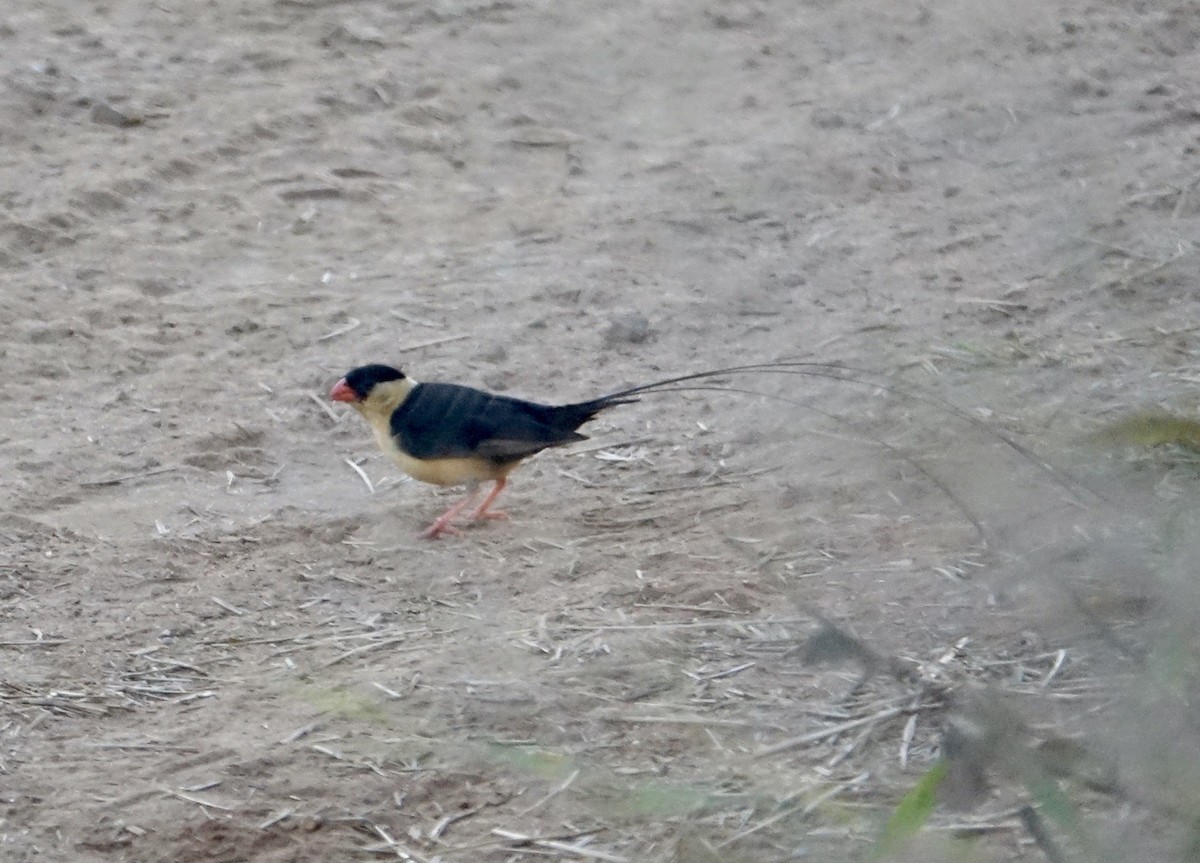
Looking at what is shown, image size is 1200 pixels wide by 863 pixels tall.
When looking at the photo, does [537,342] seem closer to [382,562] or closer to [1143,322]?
[382,562]

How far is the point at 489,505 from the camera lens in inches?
220

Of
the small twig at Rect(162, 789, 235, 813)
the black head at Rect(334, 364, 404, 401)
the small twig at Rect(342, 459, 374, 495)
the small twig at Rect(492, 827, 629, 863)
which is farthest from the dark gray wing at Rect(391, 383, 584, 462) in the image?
the small twig at Rect(492, 827, 629, 863)

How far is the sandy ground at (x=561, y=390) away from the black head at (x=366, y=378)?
0.40 metres

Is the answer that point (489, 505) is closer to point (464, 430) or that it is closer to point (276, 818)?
point (464, 430)

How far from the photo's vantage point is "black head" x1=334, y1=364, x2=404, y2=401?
18.1 feet

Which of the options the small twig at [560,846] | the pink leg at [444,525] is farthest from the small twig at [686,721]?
the pink leg at [444,525]

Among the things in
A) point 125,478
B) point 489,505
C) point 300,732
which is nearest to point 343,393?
point 489,505

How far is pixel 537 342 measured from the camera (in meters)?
6.64

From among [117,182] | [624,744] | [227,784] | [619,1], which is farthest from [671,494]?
[619,1]

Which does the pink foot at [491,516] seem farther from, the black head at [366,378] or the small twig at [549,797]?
the small twig at [549,797]

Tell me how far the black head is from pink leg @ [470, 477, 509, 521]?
20.4 inches

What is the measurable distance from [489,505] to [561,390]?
0.83 m

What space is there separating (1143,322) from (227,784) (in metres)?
4.28

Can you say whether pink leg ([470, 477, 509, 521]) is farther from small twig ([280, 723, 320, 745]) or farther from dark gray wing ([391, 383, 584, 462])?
small twig ([280, 723, 320, 745])
